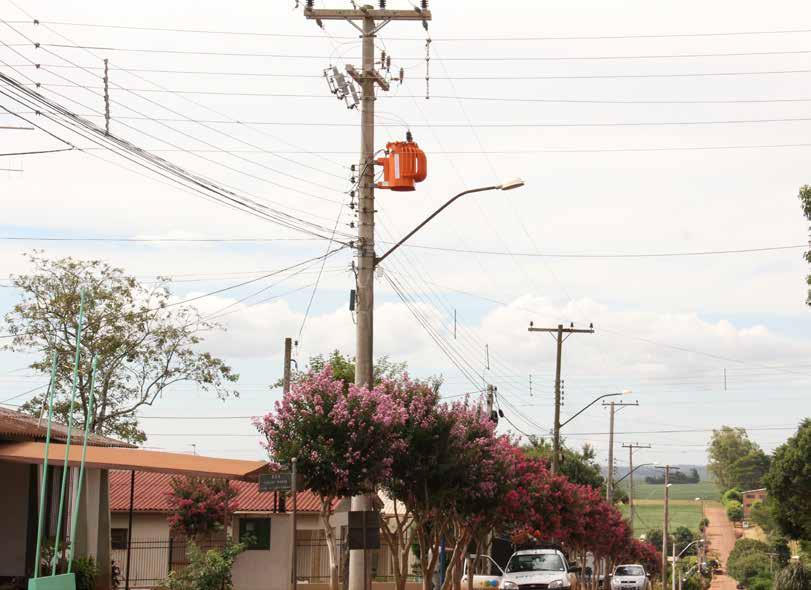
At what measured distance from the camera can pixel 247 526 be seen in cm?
Answer: 3525

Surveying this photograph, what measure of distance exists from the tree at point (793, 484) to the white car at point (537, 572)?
865 centimetres

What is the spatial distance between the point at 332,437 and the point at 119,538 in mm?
22913

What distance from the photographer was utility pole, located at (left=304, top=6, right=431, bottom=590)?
22.3m

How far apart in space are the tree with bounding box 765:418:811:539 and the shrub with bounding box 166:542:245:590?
20.6 m

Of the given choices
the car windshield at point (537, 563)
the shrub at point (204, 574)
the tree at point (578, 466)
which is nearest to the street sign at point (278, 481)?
the shrub at point (204, 574)

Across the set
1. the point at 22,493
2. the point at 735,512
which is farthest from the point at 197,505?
the point at 735,512

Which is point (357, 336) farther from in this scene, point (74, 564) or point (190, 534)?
point (190, 534)

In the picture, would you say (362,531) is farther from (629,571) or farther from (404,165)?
(629,571)

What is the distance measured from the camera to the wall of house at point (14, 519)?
23.3m

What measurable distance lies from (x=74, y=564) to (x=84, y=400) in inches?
694

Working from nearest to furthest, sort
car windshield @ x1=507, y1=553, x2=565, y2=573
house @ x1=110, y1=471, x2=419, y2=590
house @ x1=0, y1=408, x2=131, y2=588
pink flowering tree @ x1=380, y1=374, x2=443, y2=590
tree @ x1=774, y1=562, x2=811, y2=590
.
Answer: house @ x1=0, y1=408, x2=131, y2=588 < pink flowering tree @ x1=380, y1=374, x2=443, y2=590 < car windshield @ x1=507, y1=553, x2=565, y2=573 < house @ x1=110, y1=471, x2=419, y2=590 < tree @ x1=774, y1=562, x2=811, y2=590

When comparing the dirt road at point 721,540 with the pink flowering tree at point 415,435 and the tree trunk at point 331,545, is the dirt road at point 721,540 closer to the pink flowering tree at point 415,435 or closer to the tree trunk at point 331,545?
the pink flowering tree at point 415,435

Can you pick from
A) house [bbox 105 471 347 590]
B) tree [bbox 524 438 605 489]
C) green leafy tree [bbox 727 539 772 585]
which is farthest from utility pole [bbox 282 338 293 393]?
green leafy tree [bbox 727 539 772 585]

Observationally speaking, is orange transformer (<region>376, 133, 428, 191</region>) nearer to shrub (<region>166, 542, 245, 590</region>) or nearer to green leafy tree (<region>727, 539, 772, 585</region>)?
shrub (<region>166, 542, 245, 590</region>)
